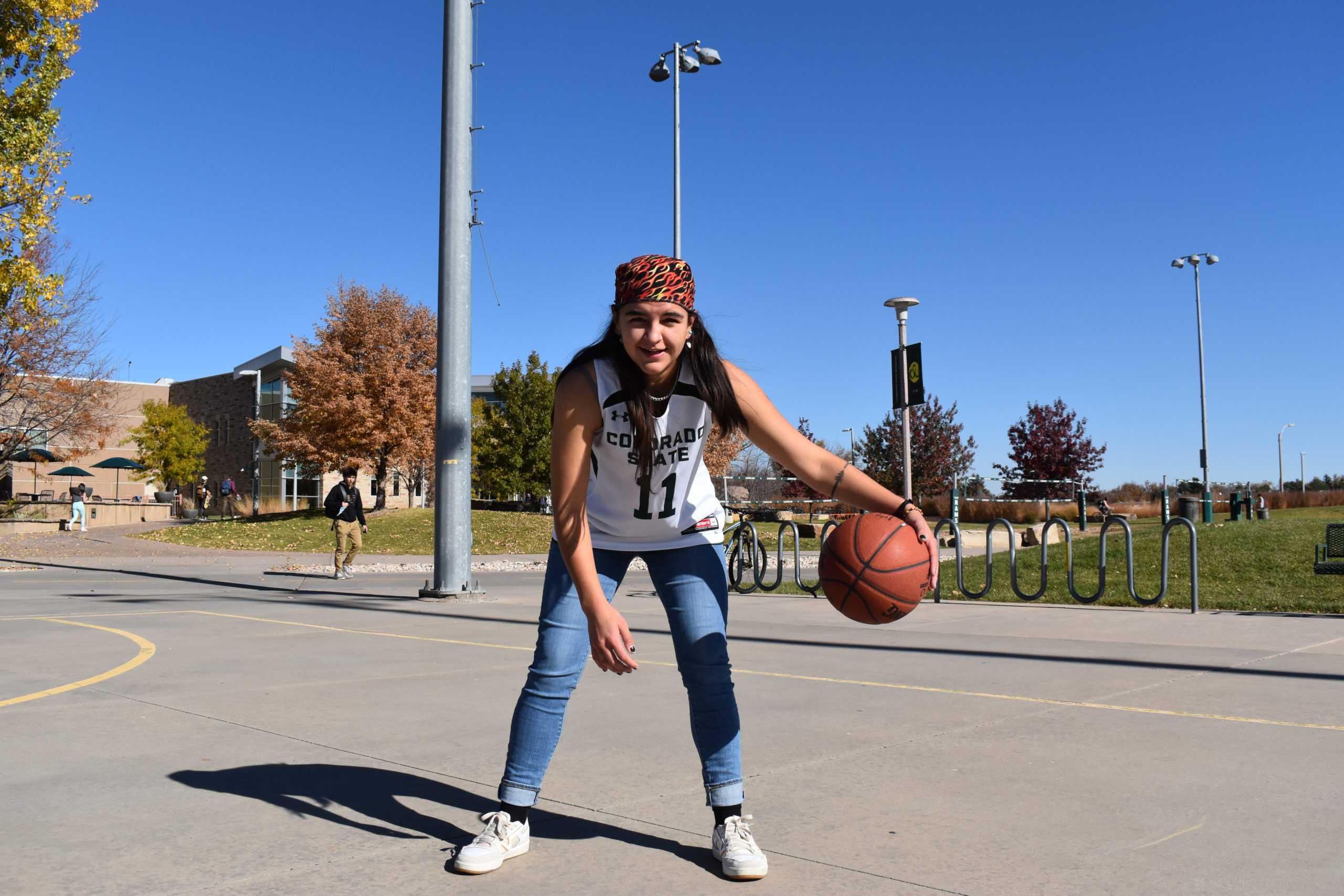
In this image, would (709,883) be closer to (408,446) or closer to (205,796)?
(205,796)

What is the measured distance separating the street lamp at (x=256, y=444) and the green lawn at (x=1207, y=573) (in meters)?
43.8

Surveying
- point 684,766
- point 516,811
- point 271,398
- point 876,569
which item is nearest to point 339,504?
point 684,766

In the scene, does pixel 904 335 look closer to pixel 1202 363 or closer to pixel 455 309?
pixel 455 309

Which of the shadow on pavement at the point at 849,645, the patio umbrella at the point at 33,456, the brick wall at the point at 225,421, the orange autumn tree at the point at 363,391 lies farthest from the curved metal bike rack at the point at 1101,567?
the brick wall at the point at 225,421

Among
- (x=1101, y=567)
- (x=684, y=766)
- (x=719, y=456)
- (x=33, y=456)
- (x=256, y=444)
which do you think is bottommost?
(x=684, y=766)

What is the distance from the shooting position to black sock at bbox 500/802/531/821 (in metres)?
3.29

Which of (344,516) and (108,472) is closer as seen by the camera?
(344,516)

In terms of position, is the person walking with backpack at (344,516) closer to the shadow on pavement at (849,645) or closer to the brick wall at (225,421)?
the shadow on pavement at (849,645)

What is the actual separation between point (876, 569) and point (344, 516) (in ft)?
49.7

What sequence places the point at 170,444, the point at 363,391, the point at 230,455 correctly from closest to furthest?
1. the point at 363,391
2. the point at 170,444
3. the point at 230,455

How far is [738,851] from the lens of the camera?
308cm

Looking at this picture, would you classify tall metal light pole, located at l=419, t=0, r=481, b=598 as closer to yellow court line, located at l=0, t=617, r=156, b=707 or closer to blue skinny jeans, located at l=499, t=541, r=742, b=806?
yellow court line, located at l=0, t=617, r=156, b=707

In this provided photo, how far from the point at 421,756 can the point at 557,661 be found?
1.62m

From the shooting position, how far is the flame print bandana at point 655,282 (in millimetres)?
3199
